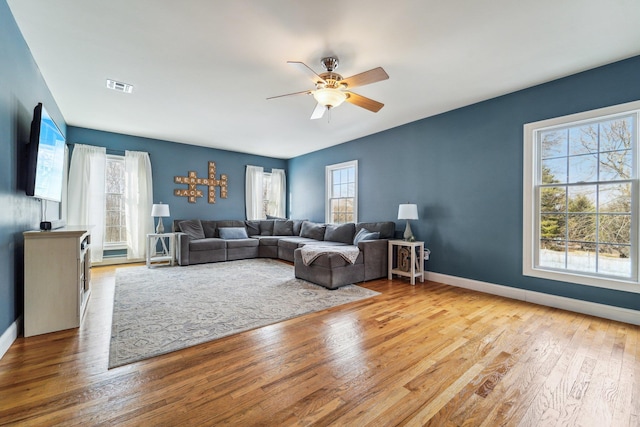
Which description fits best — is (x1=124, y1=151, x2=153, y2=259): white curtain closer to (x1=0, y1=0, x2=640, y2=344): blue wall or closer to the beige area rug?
(x1=0, y1=0, x2=640, y2=344): blue wall

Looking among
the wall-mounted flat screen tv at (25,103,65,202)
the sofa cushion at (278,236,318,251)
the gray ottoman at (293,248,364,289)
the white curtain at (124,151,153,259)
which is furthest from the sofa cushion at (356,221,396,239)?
the white curtain at (124,151,153,259)

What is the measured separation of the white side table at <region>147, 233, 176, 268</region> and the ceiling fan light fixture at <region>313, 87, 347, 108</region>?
4114mm

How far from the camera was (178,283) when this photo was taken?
3988 mm

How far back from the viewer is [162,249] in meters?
5.84

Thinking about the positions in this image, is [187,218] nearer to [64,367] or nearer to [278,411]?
[64,367]

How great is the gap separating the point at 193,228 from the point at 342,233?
3218mm

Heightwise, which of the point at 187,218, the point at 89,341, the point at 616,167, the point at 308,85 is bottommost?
the point at 89,341

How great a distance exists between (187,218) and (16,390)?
195 inches

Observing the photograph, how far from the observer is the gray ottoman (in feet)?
12.3

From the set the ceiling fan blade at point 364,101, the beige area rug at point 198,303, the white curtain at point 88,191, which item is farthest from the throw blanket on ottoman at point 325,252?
the white curtain at point 88,191

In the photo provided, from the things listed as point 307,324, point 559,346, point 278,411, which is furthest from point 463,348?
point 278,411

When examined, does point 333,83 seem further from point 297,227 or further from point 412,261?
point 297,227

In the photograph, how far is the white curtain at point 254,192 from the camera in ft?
23.2

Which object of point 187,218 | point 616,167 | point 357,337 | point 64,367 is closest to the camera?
point 64,367
